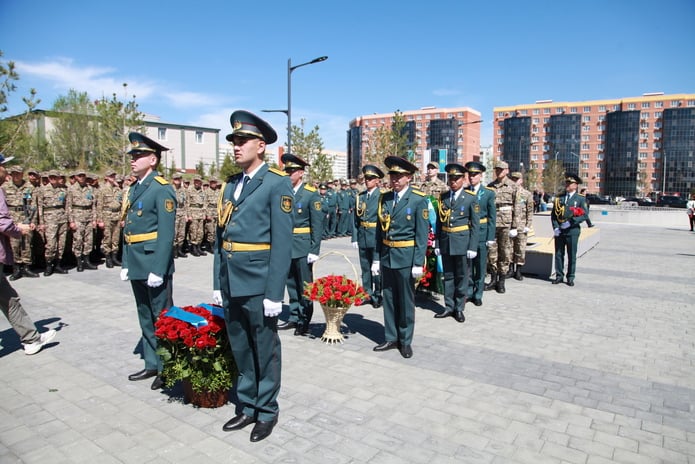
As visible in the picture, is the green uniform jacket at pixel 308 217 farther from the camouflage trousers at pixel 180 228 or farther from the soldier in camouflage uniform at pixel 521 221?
the camouflage trousers at pixel 180 228

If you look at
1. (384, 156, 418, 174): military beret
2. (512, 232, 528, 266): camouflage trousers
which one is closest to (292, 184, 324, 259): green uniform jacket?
(384, 156, 418, 174): military beret

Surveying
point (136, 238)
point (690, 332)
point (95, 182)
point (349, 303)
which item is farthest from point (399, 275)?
point (95, 182)

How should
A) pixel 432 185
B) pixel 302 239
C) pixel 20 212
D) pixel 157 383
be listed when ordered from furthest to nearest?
pixel 432 185
pixel 20 212
pixel 302 239
pixel 157 383

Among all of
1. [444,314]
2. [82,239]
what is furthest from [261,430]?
[82,239]

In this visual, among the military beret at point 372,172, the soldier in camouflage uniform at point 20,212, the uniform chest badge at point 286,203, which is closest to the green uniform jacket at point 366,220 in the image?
the military beret at point 372,172

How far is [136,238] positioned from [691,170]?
118 meters

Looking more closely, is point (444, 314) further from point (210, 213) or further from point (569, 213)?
point (210, 213)

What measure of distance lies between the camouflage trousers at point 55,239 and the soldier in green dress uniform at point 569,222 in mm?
10813

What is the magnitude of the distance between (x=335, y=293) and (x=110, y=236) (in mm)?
8070

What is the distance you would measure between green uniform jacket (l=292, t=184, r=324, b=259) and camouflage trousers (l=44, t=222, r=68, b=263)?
22.9ft

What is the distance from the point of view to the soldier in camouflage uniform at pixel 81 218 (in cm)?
1068

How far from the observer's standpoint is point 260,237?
362 centimetres

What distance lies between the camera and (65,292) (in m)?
8.52

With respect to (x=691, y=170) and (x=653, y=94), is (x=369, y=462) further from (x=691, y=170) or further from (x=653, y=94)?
(x=653, y=94)
